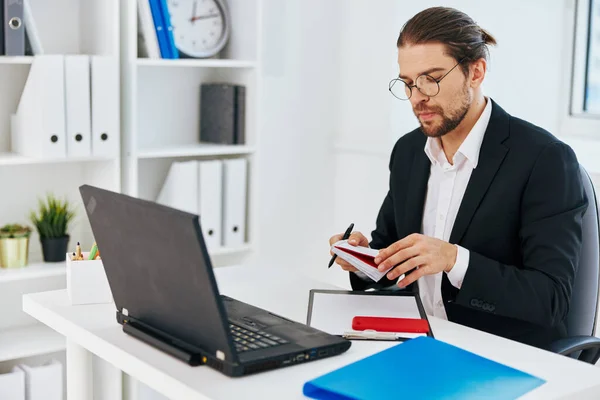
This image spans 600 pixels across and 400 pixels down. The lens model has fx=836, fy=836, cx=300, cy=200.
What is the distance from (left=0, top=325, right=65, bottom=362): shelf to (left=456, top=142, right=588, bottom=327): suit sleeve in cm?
156

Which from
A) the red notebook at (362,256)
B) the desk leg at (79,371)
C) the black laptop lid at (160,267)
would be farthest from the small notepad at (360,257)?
the desk leg at (79,371)

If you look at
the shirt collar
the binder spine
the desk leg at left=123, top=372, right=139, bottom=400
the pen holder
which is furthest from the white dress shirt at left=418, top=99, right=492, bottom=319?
the binder spine

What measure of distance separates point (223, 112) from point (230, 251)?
538 mm

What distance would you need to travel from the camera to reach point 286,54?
348 cm

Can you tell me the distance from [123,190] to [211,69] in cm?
67

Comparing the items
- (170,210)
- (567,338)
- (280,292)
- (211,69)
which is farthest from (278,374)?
(211,69)

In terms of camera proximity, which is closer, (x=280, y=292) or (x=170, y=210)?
(x=170, y=210)

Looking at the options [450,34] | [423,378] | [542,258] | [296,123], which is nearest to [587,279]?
[542,258]

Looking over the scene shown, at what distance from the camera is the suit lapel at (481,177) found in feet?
6.52

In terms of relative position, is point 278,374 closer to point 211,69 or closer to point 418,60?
point 418,60

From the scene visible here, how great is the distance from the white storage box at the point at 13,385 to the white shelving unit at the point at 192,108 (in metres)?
0.79

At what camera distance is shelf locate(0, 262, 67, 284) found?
271 centimetres

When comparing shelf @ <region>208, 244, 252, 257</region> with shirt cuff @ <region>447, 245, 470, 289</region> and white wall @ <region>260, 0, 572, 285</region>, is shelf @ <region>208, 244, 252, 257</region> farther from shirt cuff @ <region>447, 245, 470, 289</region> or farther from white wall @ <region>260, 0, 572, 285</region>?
shirt cuff @ <region>447, 245, 470, 289</region>

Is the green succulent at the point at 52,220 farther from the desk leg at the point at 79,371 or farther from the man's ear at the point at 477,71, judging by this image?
the man's ear at the point at 477,71
